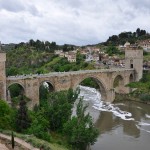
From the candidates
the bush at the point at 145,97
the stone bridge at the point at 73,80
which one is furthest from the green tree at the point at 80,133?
the bush at the point at 145,97

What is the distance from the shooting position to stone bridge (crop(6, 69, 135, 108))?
29.4 meters

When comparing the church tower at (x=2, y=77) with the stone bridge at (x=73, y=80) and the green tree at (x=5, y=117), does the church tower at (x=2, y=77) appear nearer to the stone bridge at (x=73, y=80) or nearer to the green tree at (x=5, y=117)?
the stone bridge at (x=73, y=80)

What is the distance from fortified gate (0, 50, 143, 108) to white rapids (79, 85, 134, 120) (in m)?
1.38

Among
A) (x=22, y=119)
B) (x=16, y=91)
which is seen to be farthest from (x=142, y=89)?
(x=22, y=119)

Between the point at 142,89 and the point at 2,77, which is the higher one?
the point at 2,77

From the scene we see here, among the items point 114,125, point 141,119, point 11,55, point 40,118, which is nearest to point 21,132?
point 40,118

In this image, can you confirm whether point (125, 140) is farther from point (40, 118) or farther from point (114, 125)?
point (40, 118)

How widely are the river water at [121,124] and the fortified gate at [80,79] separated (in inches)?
90.7

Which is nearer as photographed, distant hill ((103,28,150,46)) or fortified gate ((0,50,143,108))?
fortified gate ((0,50,143,108))

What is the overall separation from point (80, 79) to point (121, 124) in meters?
8.32

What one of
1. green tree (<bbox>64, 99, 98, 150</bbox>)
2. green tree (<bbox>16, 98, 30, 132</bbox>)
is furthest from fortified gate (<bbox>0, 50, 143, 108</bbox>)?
green tree (<bbox>64, 99, 98, 150</bbox>)

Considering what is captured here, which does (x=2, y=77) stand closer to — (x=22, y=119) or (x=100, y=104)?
(x=22, y=119)

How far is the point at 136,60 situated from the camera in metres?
42.9

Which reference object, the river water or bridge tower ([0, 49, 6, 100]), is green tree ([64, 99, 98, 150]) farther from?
bridge tower ([0, 49, 6, 100])
